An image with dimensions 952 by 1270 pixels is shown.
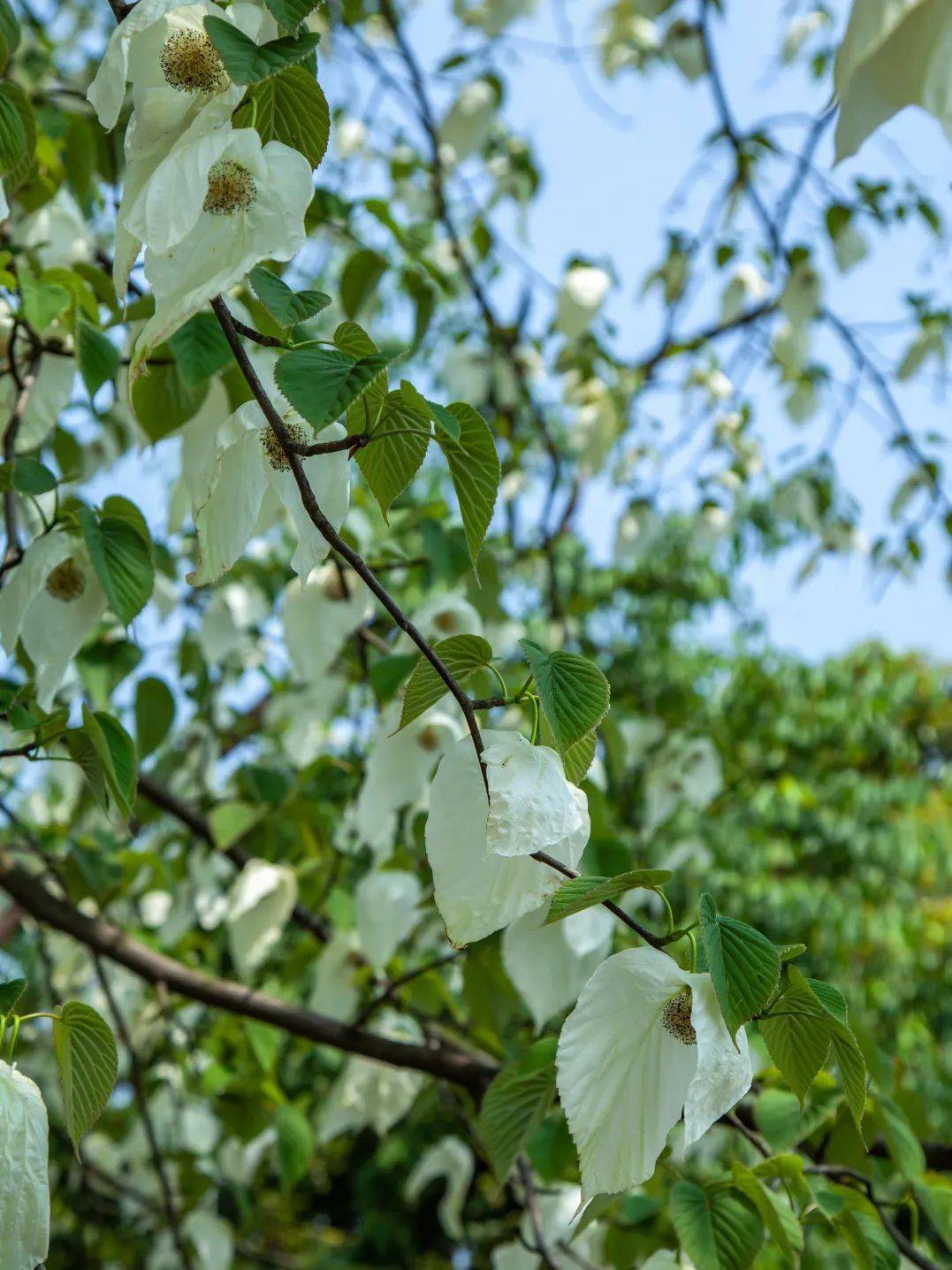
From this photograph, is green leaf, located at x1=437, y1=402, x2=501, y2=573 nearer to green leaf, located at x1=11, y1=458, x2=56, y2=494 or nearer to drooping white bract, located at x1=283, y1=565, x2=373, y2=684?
green leaf, located at x1=11, y1=458, x2=56, y2=494

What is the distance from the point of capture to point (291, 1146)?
1.38m

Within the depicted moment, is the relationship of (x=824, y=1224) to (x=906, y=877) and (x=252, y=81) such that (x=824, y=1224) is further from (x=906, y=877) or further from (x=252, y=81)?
(x=906, y=877)

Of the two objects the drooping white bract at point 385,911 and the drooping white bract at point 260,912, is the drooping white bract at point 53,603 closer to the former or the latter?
the drooping white bract at point 385,911

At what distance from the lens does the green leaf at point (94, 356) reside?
2.78 feet

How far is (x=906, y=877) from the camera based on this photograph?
4117 mm

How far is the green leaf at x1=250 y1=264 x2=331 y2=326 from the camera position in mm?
510

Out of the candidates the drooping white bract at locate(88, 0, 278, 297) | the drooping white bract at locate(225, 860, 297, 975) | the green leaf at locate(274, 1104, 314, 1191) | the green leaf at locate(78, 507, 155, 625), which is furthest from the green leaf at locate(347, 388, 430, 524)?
the green leaf at locate(274, 1104, 314, 1191)

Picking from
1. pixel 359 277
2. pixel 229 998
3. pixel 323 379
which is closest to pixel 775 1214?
pixel 323 379

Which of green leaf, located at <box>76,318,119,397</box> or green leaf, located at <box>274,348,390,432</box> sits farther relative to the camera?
green leaf, located at <box>76,318,119,397</box>

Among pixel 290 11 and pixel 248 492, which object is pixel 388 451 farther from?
pixel 290 11

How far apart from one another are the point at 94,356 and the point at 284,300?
385mm

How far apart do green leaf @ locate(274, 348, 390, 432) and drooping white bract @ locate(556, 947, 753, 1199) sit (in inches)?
9.8

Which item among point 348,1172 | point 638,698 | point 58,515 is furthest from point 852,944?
point 58,515

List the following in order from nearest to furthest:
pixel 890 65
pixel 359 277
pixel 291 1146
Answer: pixel 890 65 < pixel 359 277 < pixel 291 1146
